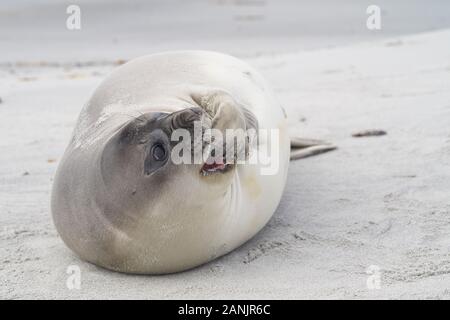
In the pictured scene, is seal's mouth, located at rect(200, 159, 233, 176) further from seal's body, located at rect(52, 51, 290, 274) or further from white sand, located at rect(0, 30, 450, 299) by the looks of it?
white sand, located at rect(0, 30, 450, 299)

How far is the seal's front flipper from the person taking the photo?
3953mm

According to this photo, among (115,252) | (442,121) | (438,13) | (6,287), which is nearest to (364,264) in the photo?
(115,252)

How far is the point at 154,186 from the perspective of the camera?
2355mm

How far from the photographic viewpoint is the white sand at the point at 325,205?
2.51 metres

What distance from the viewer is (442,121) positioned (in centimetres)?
420

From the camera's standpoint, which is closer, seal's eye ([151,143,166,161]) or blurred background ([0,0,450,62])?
seal's eye ([151,143,166,161])

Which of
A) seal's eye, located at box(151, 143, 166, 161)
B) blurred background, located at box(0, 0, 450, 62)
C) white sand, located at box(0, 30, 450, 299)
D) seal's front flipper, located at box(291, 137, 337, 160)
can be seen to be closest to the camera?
seal's eye, located at box(151, 143, 166, 161)

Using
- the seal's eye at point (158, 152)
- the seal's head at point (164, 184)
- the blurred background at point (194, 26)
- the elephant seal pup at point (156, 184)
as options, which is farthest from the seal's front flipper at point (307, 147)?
the blurred background at point (194, 26)

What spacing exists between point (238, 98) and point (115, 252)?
81cm

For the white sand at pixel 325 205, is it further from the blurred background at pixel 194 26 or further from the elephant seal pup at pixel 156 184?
the blurred background at pixel 194 26

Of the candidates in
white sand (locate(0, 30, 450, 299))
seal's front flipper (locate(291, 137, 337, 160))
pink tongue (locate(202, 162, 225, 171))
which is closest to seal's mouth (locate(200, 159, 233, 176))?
pink tongue (locate(202, 162, 225, 171))

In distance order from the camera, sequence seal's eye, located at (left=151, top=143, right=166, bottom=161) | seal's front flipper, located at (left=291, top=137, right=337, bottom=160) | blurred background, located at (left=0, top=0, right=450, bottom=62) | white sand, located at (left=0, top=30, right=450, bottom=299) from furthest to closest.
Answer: blurred background, located at (left=0, top=0, right=450, bottom=62) → seal's front flipper, located at (left=291, top=137, right=337, bottom=160) → white sand, located at (left=0, top=30, right=450, bottom=299) → seal's eye, located at (left=151, top=143, right=166, bottom=161)

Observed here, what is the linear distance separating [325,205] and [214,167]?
1006 millimetres

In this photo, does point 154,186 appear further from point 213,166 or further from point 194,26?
point 194,26
